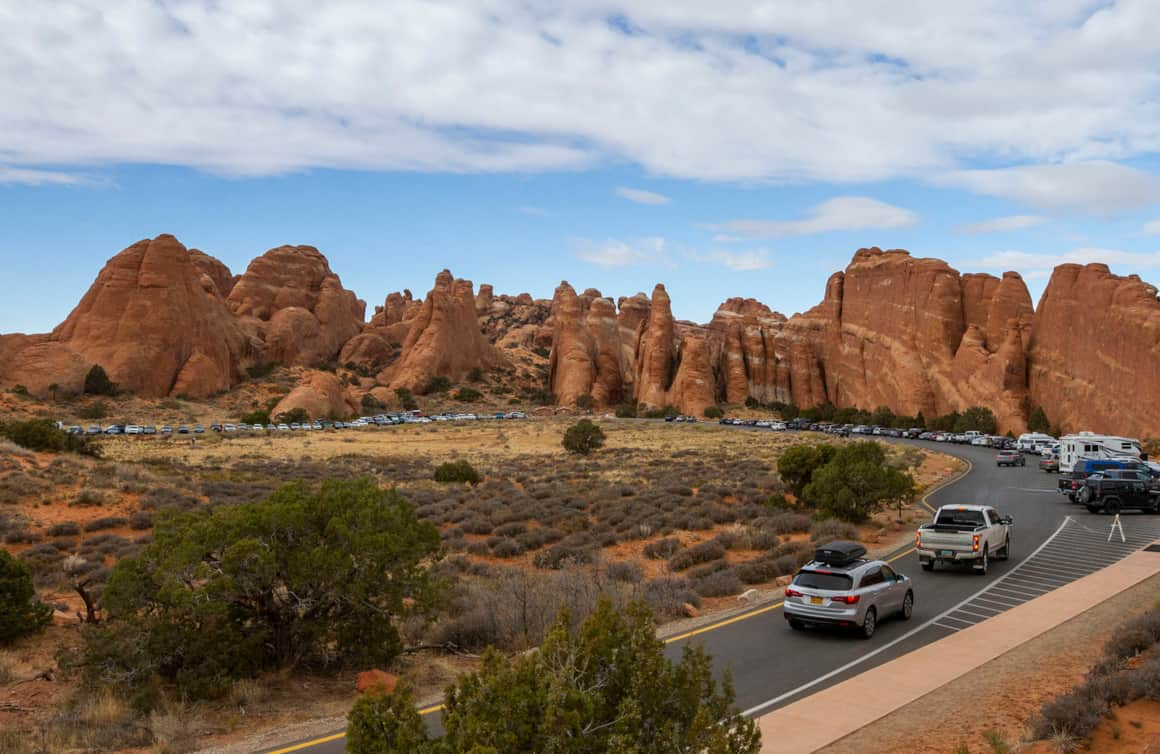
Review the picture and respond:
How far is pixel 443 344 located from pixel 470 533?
288 ft

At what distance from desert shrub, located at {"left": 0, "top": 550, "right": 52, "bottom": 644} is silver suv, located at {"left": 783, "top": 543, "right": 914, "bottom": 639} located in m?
12.7

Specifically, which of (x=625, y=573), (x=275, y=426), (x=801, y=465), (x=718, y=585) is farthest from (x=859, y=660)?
(x=275, y=426)

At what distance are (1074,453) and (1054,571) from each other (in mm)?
26628

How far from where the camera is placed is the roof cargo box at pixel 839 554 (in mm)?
14606

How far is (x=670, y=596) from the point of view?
625 inches

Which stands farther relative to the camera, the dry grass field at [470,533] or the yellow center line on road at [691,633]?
the dry grass field at [470,533]

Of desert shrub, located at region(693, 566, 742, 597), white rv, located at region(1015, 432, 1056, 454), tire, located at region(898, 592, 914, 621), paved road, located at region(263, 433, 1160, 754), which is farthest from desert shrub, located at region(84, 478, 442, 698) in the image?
white rv, located at region(1015, 432, 1056, 454)

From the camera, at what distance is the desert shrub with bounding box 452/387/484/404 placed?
10625cm

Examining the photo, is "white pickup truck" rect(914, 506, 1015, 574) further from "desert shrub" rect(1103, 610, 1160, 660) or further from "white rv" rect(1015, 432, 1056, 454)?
"white rv" rect(1015, 432, 1056, 454)

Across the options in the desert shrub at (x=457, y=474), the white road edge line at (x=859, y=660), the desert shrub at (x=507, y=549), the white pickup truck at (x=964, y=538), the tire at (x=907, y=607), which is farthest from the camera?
the desert shrub at (x=457, y=474)

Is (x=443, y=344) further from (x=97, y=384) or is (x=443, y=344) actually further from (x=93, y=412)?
(x=93, y=412)

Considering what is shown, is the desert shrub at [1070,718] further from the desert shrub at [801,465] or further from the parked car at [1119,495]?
the parked car at [1119,495]

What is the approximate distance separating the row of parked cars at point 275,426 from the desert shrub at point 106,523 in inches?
1331

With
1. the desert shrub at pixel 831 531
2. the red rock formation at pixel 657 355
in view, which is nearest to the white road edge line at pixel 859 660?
the desert shrub at pixel 831 531
